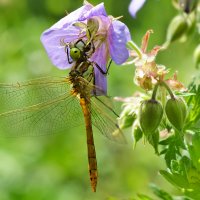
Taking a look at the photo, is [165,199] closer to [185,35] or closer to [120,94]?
[185,35]

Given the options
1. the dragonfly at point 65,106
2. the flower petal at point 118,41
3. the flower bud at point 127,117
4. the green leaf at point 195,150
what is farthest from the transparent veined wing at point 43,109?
the green leaf at point 195,150

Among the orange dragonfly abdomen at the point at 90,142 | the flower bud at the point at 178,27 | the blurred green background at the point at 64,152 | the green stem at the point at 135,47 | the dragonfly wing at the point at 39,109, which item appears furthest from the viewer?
the blurred green background at the point at 64,152

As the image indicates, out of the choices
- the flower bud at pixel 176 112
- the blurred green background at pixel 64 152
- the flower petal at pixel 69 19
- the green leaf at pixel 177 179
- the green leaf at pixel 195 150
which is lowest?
the blurred green background at pixel 64 152

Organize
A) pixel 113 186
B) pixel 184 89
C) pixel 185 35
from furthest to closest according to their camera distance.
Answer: pixel 113 186 < pixel 185 35 < pixel 184 89

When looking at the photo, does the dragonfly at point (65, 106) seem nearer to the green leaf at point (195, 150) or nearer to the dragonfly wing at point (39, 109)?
the dragonfly wing at point (39, 109)

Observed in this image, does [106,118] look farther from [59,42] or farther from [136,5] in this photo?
[136,5]

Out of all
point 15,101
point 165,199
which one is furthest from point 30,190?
point 165,199
